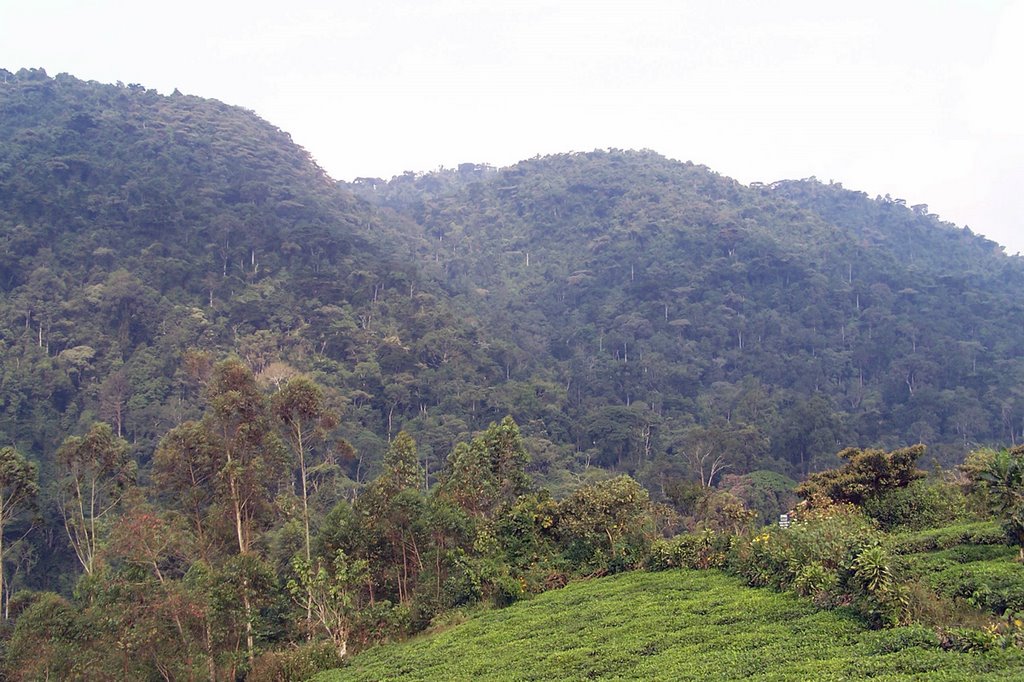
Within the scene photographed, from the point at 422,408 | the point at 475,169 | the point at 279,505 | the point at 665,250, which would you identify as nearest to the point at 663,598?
the point at 279,505

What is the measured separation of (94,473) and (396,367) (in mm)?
31400

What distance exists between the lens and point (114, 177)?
59812 mm

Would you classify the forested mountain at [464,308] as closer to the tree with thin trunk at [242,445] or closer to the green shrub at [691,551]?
the tree with thin trunk at [242,445]

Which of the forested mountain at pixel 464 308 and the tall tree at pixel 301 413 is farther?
the forested mountain at pixel 464 308

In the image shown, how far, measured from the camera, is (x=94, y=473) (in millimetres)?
19297

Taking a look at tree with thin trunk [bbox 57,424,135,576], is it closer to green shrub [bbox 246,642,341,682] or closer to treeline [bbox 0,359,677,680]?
treeline [bbox 0,359,677,680]

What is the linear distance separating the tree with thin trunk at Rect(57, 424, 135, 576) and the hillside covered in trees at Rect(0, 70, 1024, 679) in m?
0.09

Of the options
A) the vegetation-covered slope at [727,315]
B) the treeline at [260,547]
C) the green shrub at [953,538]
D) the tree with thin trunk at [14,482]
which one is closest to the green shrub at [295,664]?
the treeline at [260,547]

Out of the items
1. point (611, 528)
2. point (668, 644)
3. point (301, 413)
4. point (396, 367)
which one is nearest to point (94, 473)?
point (301, 413)

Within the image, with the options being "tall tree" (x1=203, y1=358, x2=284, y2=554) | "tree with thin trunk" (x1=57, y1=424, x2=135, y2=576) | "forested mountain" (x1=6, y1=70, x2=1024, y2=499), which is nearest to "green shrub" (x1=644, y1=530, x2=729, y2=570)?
"tall tree" (x1=203, y1=358, x2=284, y2=554)

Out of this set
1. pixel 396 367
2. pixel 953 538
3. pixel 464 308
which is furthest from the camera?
pixel 464 308

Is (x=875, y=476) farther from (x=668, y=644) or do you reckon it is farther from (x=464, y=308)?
(x=464, y=308)

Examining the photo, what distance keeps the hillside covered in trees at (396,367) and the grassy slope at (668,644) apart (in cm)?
190

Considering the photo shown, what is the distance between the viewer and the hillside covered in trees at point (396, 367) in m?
17.1
